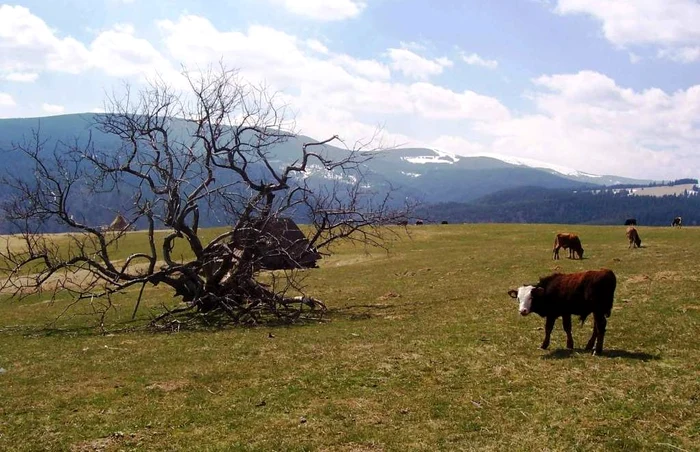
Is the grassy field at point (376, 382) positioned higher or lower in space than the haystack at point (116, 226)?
lower

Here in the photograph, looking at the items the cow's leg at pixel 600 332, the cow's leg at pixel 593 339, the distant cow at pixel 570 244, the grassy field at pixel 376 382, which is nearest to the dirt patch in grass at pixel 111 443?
the grassy field at pixel 376 382

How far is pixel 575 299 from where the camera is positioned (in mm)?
12867

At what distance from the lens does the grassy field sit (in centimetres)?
877

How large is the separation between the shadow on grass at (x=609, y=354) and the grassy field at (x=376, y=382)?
0.07m

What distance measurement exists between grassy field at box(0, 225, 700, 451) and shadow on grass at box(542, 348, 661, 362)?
7cm

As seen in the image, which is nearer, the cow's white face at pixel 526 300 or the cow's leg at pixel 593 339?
the cow's leg at pixel 593 339

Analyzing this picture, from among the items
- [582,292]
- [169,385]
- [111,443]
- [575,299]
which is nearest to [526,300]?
[575,299]

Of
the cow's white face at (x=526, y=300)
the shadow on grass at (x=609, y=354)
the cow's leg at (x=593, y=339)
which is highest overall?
the cow's white face at (x=526, y=300)

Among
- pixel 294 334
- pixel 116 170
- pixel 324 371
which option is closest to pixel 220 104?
pixel 116 170

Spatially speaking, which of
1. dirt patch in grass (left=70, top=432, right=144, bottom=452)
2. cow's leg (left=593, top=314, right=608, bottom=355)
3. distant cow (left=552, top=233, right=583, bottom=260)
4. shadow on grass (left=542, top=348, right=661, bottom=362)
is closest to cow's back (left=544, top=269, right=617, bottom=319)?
cow's leg (left=593, top=314, right=608, bottom=355)

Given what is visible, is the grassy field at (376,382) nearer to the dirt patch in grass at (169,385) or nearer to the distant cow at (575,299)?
the dirt patch in grass at (169,385)

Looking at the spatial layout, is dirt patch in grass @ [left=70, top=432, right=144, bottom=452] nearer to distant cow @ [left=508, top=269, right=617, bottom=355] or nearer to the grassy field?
the grassy field

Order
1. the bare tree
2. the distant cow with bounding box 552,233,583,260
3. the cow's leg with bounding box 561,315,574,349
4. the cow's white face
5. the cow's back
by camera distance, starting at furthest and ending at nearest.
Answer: the distant cow with bounding box 552,233,583,260 → the bare tree → the cow's white face → the cow's leg with bounding box 561,315,574,349 → the cow's back

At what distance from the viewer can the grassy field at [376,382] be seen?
8766 mm
